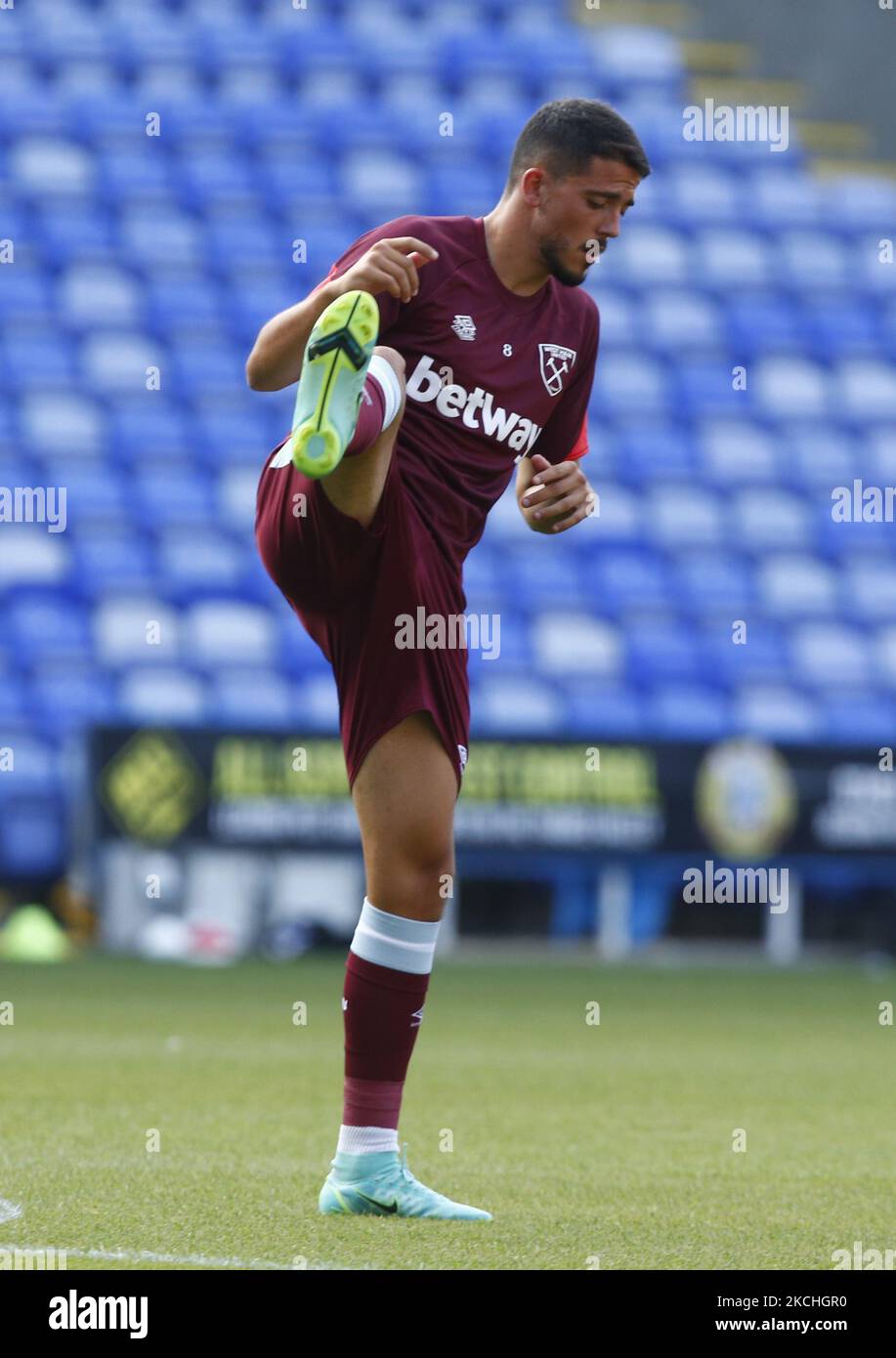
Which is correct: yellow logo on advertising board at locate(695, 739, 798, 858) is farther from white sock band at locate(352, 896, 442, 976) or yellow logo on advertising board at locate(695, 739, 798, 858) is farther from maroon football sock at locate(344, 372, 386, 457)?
maroon football sock at locate(344, 372, 386, 457)

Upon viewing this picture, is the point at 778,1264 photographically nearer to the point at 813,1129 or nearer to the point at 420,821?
the point at 420,821

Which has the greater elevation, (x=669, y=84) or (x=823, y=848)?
(x=669, y=84)

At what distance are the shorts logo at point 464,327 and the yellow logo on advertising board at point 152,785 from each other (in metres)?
7.67

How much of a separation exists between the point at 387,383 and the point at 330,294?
161 mm

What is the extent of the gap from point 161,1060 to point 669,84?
1292 cm

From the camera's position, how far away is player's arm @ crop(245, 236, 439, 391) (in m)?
3.15

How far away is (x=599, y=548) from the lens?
14172mm

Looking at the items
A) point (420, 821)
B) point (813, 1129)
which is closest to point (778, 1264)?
point (420, 821)

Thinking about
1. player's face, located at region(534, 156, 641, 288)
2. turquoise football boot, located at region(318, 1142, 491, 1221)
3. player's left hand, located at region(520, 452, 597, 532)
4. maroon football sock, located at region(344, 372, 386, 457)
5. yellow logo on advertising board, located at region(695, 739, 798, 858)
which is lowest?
turquoise football boot, located at region(318, 1142, 491, 1221)

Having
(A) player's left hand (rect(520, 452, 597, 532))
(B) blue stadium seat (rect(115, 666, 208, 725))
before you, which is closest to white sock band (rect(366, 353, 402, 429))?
(A) player's left hand (rect(520, 452, 597, 532))

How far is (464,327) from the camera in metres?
3.44

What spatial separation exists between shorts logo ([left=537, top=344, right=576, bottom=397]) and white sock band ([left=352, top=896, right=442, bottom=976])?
36.5 inches

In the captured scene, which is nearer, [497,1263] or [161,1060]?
[497,1263]

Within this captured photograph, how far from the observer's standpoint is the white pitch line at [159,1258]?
259 cm
